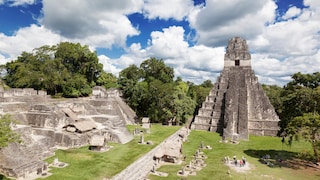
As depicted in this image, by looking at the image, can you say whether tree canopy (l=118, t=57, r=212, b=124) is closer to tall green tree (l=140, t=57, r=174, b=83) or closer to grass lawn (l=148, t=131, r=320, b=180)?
tall green tree (l=140, t=57, r=174, b=83)

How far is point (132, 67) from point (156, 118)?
42.9 ft

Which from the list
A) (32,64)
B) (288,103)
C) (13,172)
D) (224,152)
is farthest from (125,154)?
(32,64)

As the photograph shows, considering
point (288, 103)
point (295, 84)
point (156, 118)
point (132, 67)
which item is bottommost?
point (156, 118)

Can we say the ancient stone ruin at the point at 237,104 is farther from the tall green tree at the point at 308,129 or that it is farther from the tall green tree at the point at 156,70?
the tall green tree at the point at 156,70

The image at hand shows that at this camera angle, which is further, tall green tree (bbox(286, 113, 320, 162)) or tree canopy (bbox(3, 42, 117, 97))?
tree canopy (bbox(3, 42, 117, 97))

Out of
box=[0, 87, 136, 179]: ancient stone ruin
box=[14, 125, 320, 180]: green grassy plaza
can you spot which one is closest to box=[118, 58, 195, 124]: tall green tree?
box=[0, 87, 136, 179]: ancient stone ruin

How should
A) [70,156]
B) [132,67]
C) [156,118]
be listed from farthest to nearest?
[132,67] → [156,118] → [70,156]

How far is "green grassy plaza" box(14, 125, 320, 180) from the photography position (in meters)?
12.9

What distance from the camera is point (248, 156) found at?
1809 cm

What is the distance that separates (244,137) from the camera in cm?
2416

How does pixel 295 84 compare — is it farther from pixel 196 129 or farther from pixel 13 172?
pixel 13 172

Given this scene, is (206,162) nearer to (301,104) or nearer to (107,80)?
(301,104)

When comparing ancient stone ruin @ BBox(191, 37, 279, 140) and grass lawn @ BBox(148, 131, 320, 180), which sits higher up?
ancient stone ruin @ BBox(191, 37, 279, 140)

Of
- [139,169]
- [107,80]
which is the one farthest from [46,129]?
[107,80]
